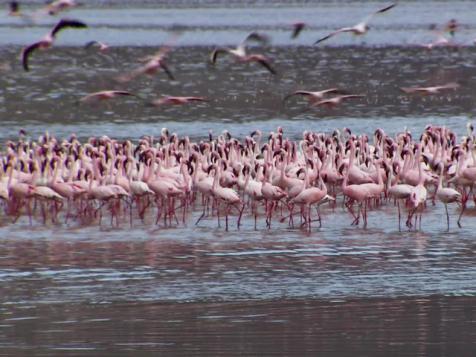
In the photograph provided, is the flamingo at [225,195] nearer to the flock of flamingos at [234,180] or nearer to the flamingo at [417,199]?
the flock of flamingos at [234,180]

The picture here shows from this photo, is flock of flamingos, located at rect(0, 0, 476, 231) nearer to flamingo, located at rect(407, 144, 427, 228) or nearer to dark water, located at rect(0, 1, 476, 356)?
flamingo, located at rect(407, 144, 427, 228)

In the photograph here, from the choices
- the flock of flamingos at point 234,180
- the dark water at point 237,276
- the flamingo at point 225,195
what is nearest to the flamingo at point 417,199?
the flock of flamingos at point 234,180

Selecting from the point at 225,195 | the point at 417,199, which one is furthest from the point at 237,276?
the point at 417,199

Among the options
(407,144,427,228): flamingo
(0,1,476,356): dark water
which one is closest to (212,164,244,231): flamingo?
(0,1,476,356): dark water

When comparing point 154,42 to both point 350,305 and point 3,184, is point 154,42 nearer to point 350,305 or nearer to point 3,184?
point 3,184

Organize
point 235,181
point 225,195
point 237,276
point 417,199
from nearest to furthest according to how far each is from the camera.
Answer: point 237,276, point 417,199, point 225,195, point 235,181

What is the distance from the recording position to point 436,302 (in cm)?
1041

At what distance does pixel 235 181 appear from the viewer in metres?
15.2

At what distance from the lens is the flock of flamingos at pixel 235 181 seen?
14545 millimetres

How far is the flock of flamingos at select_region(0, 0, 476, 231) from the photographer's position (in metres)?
14.5

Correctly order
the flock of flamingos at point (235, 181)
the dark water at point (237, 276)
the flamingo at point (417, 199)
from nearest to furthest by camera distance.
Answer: the dark water at point (237, 276) < the flamingo at point (417, 199) < the flock of flamingos at point (235, 181)

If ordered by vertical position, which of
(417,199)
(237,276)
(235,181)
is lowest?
(237,276)

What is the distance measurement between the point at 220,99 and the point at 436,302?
654 inches

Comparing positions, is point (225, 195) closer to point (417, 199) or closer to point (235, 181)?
point (235, 181)
